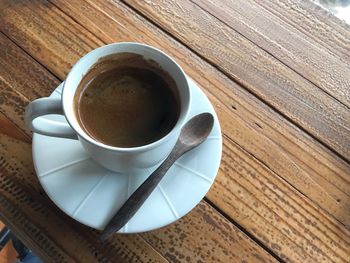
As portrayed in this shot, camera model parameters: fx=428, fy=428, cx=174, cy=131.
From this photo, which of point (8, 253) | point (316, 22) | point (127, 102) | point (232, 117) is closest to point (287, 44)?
point (316, 22)

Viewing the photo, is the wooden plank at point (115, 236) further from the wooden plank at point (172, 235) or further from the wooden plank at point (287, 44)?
the wooden plank at point (287, 44)

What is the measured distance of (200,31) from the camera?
32.9 inches

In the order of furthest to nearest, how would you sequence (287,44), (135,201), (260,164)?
1. (287,44)
2. (260,164)
3. (135,201)

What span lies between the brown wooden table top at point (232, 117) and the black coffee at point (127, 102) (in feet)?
0.40

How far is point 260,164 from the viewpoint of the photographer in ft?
2.34

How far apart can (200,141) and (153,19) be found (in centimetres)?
31

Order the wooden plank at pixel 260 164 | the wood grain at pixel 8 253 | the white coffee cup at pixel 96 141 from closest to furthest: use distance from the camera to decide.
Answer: the white coffee cup at pixel 96 141 < the wooden plank at pixel 260 164 < the wood grain at pixel 8 253

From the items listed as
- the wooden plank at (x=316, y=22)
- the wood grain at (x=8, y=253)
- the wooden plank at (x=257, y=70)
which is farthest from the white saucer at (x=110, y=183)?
the wood grain at (x=8, y=253)

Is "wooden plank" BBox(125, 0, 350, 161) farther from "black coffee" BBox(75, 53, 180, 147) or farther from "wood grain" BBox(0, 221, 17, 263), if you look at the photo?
"wood grain" BBox(0, 221, 17, 263)

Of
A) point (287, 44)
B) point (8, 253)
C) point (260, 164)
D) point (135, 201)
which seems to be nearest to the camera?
point (135, 201)

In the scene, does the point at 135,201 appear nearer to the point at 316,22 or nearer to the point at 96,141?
the point at 96,141

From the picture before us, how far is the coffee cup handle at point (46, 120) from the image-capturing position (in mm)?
562

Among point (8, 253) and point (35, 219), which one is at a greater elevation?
point (35, 219)

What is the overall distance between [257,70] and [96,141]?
0.36 meters
